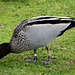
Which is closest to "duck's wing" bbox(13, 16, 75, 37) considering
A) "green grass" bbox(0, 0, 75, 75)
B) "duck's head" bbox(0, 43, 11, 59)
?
"duck's head" bbox(0, 43, 11, 59)

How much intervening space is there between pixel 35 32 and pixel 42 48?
1.52m

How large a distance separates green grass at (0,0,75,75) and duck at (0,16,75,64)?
48 centimetres

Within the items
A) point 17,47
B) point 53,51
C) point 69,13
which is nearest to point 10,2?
point 69,13

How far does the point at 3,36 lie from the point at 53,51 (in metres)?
2.03

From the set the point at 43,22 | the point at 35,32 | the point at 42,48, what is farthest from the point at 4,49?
the point at 42,48

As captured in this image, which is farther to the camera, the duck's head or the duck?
the duck's head

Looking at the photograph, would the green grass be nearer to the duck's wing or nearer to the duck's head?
the duck's head

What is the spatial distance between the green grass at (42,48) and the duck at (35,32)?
1.58 feet

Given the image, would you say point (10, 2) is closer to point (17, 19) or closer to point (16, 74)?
point (17, 19)

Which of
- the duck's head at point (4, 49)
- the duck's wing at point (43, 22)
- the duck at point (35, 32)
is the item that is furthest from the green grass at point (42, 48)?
the duck's wing at point (43, 22)

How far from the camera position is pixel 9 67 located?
4.86 m

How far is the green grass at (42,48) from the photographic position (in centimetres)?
479

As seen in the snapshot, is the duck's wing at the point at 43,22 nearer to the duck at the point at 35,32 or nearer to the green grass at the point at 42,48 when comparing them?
the duck at the point at 35,32

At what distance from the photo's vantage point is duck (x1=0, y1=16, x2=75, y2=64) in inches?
186
